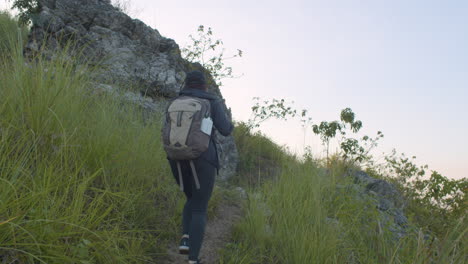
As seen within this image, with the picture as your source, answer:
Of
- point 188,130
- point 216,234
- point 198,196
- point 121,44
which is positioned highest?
point 121,44

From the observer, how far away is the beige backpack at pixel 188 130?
122 inches

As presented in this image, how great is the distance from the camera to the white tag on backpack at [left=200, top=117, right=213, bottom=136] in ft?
10.4

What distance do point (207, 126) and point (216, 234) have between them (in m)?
2.06

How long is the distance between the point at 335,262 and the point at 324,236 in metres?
0.42

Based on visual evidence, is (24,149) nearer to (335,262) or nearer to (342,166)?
(335,262)

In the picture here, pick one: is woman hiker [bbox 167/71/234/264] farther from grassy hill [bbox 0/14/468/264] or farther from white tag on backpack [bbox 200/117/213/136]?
grassy hill [bbox 0/14/468/264]

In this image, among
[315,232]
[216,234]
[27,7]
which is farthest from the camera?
[27,7]

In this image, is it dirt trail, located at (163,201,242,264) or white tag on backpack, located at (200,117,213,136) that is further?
dirt trail, located at (163,201,242,264)

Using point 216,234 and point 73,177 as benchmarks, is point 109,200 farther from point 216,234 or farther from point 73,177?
point 216,234

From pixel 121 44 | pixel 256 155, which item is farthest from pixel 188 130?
pixel 256 155

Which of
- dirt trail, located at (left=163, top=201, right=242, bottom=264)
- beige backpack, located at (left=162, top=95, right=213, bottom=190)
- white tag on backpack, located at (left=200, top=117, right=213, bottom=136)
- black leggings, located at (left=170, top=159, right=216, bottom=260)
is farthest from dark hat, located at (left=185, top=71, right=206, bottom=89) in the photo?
dirt trail, located at (left=163, top=201, right=242, bottom=264)

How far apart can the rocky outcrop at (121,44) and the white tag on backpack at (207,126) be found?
3.60m

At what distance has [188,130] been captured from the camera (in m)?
3.14

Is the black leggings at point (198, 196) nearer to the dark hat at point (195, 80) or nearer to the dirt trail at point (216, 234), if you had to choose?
the dirt trail at point (216, 234)
